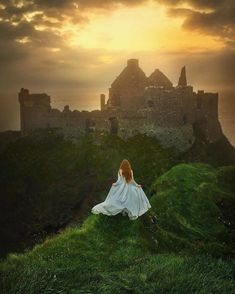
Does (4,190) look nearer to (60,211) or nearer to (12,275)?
(60,211)

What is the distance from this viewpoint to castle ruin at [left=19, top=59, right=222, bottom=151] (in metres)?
44.1

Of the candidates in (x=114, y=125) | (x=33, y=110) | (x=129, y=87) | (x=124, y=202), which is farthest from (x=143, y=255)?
(x=33, y=110)

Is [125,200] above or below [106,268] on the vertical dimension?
above

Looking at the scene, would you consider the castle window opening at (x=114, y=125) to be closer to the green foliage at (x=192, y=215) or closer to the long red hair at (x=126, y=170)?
the green foliage at (x=192, y=215)

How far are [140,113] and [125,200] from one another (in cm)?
3171

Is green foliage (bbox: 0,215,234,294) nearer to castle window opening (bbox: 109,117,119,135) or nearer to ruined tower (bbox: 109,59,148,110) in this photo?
castle window opening (bbox: 109,117,119,135)

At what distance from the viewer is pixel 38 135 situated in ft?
174

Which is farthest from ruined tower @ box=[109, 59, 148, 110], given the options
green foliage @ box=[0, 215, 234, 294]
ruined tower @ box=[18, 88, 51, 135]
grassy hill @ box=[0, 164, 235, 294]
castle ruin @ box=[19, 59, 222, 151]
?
green foliage @ box=[0, 215, 234, 294]

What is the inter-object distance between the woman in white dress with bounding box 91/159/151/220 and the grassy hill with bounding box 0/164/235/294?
21 cm

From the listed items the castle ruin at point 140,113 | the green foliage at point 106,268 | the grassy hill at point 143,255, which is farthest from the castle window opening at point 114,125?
the green foliage at point 106,268

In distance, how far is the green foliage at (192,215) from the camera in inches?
532

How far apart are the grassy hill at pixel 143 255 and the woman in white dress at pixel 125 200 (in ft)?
0.70

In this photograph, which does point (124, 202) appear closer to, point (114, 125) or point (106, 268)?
point (106, 268)

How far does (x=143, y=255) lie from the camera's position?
460 inches
